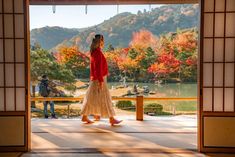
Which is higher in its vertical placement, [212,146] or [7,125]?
[7,125]

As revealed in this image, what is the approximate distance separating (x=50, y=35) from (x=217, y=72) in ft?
22.8

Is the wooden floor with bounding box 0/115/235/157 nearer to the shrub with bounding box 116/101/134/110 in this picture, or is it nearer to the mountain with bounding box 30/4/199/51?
the shrub with bounding box 116/101/134/110

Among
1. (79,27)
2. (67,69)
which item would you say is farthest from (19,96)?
(79,27)

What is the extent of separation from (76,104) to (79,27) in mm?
2441

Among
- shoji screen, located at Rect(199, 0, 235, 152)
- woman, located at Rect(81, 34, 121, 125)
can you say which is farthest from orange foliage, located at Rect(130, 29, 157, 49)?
shoji screen, located at Rect(199, 0, 235, 152)

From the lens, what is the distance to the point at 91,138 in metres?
4.23

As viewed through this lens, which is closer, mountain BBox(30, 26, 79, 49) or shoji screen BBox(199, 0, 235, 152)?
shoji screen BBox(199, 0, 235, 152)

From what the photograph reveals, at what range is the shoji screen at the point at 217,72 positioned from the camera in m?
3.66

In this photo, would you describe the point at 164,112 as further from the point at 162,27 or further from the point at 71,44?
the point at 71,44

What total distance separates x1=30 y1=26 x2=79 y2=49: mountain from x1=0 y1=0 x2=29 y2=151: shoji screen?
593 centimetres

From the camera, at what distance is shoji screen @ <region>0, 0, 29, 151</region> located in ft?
12.1

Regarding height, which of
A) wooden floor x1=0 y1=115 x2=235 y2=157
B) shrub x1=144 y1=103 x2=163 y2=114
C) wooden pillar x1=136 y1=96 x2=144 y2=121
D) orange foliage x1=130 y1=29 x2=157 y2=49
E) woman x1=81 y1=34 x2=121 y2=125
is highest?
orange foliage x1=130 y1=29 x2=157 y2=49

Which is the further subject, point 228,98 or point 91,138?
point 91,138

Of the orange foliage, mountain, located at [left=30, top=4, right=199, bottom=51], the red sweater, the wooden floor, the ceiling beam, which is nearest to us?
the wooden floor
